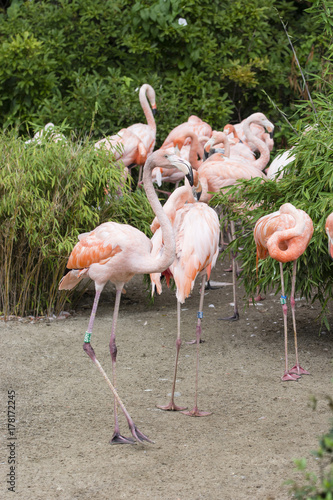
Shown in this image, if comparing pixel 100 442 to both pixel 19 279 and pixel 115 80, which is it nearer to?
pixel 19 279

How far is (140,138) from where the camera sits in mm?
8016

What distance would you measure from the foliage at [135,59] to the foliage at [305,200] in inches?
147

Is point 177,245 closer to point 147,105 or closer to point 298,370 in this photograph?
point 298,370

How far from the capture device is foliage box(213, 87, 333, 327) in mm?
Answer: 4805

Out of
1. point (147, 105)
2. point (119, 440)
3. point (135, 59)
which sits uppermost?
point (135, 59)

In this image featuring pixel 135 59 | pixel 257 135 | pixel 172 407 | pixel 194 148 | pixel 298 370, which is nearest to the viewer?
pixel 172 407

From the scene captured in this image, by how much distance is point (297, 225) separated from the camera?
441 cm

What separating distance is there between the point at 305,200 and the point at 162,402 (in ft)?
6.06

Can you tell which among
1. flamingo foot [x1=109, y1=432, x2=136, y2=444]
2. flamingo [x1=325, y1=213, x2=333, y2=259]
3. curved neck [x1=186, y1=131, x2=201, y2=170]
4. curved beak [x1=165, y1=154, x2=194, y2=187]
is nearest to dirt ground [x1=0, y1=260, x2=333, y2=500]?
flamingo foot [x1=109, y1=432, x2=136, y2=444]

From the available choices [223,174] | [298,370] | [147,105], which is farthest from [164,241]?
[147,105]

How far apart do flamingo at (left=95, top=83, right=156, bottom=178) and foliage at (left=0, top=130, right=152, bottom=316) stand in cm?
153

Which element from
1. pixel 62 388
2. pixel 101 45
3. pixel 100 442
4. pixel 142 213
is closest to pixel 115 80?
pixel 101 45

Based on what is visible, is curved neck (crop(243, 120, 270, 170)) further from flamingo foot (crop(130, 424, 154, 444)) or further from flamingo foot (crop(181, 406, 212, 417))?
flamingo foot (crop(130, 424, 154, 444))

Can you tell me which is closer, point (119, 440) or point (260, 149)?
point (119, 440)
